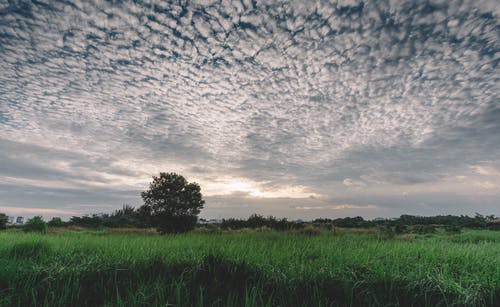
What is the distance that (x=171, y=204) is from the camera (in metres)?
22.4

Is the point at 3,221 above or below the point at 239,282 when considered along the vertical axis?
above

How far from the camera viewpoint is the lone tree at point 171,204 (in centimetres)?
2225

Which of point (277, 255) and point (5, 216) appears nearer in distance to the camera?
point (277, 255)

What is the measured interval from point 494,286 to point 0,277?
7707mm

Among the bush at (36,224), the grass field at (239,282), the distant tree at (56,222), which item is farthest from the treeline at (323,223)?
the grass field at (239,282)

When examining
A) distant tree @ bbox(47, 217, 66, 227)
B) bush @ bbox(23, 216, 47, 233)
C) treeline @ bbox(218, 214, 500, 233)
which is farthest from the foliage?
distant tree @ bbox(47, 217, 66, 227)

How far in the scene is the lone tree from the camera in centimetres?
2225

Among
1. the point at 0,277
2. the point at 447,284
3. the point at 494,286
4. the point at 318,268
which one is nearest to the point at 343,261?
the point at 318,268

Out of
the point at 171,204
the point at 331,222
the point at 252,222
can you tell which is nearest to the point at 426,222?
the point at 331,222

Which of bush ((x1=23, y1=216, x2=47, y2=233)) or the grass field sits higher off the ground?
bush ((x1=23, y1=216, x2=47, y2=233))

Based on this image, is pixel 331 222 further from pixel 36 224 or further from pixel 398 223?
pixel 36 224

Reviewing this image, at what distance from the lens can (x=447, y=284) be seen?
3.84 meters

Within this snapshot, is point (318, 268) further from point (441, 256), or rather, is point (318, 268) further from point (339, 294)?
point (441, 256)

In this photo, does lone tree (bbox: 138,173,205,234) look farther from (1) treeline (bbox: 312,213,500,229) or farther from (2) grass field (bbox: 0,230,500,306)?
(2) grass field (bbox: 0,230,500,306)
